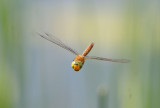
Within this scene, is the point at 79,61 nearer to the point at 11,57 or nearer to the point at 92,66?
the point at 92,66

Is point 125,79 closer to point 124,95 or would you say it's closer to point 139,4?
point 124,95

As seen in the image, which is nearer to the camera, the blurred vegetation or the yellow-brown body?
the blurred vegetation

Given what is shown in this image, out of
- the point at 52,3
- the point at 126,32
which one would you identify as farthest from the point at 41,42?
the point at 126,32

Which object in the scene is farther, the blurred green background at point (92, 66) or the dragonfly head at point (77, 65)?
the dragonfly head at point (77, 65)

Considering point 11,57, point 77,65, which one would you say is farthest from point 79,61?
point 11,57

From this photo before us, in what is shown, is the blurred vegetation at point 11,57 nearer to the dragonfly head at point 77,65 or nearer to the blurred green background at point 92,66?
the blurred green background at point 92,66

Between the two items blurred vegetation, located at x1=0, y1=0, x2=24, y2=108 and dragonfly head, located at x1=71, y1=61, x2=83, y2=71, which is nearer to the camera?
blurred vegetation, located at x1=0, y1=0, x2=24, y2=108

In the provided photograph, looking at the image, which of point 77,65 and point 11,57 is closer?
Answer: point 11,57

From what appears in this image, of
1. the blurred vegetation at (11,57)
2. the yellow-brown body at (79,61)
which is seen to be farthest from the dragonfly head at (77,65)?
the blurred vegetation at (11,57)

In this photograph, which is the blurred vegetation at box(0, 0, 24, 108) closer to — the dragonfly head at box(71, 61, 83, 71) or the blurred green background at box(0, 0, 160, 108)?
the blurred green background at box(0, 0, 160, 108)

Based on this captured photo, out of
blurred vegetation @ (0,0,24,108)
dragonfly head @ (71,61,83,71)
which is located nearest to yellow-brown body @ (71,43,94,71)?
dragonfly head @ (71,61,83,71)

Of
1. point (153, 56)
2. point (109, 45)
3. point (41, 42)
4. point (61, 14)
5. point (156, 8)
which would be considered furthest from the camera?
point (61, 14)
